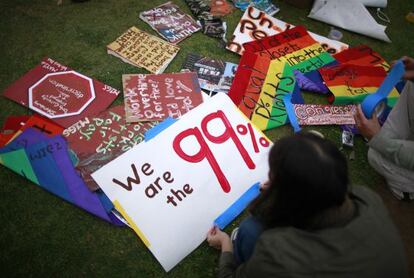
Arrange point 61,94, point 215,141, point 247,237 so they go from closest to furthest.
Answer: point 247,237 < point 215,141 < point 61,94

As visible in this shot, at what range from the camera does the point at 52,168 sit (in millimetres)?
1409

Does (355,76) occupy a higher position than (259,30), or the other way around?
(259,30)

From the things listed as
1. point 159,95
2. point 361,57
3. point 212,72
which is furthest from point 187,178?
point 361,57

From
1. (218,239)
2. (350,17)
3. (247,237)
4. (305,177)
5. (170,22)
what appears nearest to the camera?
(305,177)

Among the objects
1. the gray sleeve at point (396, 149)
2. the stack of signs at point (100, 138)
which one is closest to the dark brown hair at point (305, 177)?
the gray sleeve at point (396, 149)

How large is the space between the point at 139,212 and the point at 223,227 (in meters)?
0.37

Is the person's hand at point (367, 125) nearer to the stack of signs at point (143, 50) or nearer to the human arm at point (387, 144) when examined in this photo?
the human arm at point (387, 144)

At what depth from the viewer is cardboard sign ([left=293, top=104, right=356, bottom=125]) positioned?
5.88 ft

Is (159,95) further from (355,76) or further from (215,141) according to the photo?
(355,76)

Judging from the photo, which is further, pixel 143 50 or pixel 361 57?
pixel 361 57

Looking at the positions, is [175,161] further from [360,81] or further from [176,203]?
[360,81]

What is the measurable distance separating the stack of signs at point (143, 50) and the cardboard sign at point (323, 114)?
0.80 m

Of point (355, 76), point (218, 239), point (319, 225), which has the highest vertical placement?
point (319, 225)

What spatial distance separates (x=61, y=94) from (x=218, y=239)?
1.08 meters
